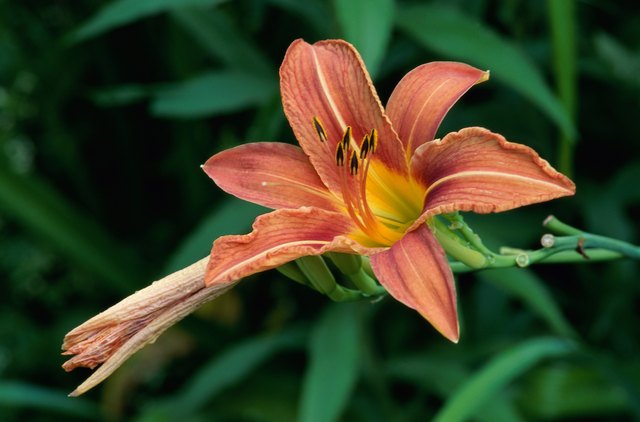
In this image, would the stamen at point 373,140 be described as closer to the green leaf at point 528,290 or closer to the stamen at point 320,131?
the stamen at point 320,131

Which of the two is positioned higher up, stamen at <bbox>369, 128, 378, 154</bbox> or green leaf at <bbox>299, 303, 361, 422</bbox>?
stamen at <bbox>369, 128, 378, 154</bbox>

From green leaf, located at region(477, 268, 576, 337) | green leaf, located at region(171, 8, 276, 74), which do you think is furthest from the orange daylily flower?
green leaf, located at region(171, 8, 276, 74)

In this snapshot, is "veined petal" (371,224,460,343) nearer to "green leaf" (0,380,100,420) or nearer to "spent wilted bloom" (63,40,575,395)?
"spent wilted bloom" (63,40,575,395)

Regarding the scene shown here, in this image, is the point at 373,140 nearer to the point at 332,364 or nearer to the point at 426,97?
the point at 426,97

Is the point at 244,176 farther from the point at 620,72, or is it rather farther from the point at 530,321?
the point at 530,321

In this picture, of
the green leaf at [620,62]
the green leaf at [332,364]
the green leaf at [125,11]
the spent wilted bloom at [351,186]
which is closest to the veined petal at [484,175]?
the spent wilted bloom at [351,186]

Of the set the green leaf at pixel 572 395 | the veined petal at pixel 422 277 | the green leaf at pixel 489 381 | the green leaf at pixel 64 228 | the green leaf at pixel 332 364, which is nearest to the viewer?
the veined petal at pixel 422 277

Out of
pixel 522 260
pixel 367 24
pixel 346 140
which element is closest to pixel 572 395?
pixel 367 24
